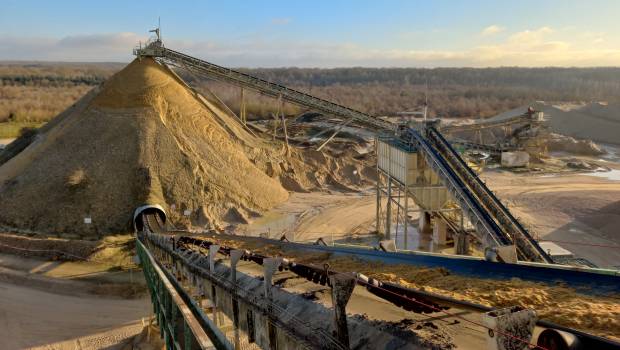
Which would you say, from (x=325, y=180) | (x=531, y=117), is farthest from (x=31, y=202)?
(x=531, y=117)

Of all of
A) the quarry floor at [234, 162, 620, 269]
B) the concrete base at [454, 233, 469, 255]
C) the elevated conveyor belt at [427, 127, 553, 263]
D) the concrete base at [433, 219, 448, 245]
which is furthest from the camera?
the quarry floor at [234, 162, 620, 269]

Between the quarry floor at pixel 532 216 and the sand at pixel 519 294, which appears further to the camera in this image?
the quarry floor at pixel 532 216

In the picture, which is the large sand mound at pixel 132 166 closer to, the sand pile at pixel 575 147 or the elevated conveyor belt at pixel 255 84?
the elevated conveyor belt at pixel 255 84

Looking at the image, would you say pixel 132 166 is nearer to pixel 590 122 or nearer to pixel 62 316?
pixel 62 316

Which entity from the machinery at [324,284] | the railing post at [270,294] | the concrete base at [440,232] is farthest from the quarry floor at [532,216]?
the railing post at [270,294]

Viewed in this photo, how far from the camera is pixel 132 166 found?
97.4 feet

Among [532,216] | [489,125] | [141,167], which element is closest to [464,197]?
[532,216]

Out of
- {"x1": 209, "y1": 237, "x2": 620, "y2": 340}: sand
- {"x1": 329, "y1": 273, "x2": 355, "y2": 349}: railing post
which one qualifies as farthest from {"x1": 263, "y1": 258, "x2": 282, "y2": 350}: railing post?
{"x1": 209, "y1": 237, "x2": 620, "y2": 340}: sand

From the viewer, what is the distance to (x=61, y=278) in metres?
22.4

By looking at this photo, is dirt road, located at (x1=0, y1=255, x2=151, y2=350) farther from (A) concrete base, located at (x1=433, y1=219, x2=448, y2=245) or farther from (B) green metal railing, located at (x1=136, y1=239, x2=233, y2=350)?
(A) concrete base, located at (x1=433, y1=219, x2=448, y2=245)

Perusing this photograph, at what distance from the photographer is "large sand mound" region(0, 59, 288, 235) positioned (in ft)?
91.4

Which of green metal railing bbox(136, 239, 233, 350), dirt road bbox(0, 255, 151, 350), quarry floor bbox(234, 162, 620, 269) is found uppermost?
green metal railing bbox(136, 239, 233, 350)

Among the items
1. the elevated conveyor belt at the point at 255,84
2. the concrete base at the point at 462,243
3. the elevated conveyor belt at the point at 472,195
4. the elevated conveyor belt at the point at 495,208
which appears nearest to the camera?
the elevated conveyor belt at the point at 495,208

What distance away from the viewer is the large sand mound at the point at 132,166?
1097 inches
